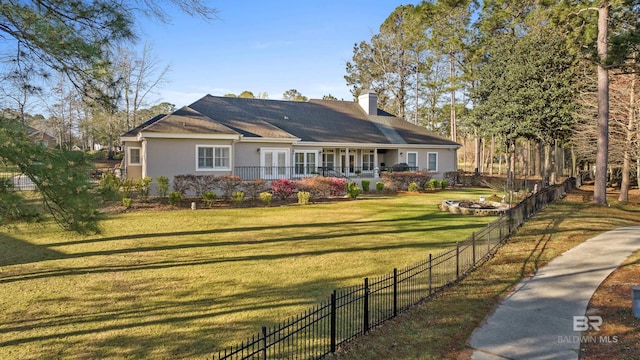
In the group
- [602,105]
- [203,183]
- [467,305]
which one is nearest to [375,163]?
[602,105]

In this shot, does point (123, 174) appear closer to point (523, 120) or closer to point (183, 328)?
point (183, 328)

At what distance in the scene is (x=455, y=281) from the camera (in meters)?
7.62

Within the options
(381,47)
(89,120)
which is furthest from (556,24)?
(89,120)

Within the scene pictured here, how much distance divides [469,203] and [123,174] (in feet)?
63.1

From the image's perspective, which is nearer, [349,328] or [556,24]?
[349,328]

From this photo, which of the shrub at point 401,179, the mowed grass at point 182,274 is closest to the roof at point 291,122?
the shrub at point 401,179

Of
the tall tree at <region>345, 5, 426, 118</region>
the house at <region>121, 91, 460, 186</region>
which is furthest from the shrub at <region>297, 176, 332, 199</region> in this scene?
the tall tree at <region>345, 5, 426, 118</region>

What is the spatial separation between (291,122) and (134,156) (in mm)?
10344

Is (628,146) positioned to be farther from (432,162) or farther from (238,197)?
(238,197)

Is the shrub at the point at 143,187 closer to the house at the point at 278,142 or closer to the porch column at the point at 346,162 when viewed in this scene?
the house at the point at 278,142

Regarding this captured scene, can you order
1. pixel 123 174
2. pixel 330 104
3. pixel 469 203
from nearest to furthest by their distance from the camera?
pixel 469 203, pixel 123 174, pixel 330 104

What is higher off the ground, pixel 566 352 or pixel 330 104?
pixel 330 104

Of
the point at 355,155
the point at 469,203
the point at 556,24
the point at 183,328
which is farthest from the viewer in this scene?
the point at 355,155

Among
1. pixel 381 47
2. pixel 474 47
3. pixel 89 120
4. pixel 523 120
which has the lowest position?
pixel 523 120
